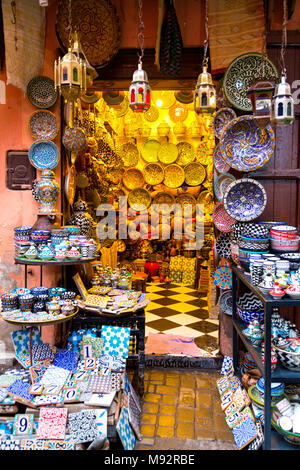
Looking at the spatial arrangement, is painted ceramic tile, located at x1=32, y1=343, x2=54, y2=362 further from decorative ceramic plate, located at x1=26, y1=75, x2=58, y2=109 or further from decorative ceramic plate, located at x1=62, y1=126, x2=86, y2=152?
decorative ceramic plate, located at x1=26, y1=75, x2=58, y2=109

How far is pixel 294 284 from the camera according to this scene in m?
2.09

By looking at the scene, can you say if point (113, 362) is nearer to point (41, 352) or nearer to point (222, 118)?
point (41, 352)

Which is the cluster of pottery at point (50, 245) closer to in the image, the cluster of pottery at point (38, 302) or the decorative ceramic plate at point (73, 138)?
the cluster of pottery at point (38, 302)

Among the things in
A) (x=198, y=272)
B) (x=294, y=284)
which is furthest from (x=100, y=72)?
(x=198, y=272)

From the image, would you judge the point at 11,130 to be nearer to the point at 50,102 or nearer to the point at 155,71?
the point at 50,102

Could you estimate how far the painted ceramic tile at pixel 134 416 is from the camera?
2.48m

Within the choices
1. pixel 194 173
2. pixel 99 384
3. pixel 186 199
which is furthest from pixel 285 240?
pixel 186 199

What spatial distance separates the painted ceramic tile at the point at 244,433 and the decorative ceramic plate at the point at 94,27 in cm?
312

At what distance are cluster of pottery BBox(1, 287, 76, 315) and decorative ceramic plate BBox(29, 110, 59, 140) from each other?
4.60 feet

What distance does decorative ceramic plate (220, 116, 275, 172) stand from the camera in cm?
289

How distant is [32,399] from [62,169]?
2.05 meters

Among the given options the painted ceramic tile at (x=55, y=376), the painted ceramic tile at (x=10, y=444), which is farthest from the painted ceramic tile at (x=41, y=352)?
the painted ceramic tile at (x=10, y=444)

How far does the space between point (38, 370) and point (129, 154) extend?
4.04 metres

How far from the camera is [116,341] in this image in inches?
118
